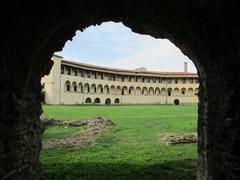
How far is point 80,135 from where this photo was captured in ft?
55.7

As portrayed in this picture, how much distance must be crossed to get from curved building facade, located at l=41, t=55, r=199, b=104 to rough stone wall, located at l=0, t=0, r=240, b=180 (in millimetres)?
55086

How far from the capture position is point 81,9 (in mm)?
5469

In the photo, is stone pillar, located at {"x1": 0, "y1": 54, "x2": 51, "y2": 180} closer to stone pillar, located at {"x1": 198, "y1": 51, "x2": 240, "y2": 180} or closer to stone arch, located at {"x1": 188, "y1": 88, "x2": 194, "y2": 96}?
stone pillar, located at {"x1": 198, "y1": 51, "x2": 240, "y2": 180}

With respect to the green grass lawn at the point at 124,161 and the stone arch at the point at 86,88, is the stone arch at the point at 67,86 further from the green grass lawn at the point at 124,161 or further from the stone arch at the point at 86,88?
the green grass lawn at the point at 124,161

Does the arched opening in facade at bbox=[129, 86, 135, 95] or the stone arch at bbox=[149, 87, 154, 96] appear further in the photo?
the stone arch at bbox=[149, 87, 154, 96]

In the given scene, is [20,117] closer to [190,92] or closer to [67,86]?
[67,86]

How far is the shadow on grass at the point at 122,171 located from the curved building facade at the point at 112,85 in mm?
51715

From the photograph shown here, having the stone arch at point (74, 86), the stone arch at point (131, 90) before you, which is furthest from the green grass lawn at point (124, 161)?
the stone arch at point (131, 90)

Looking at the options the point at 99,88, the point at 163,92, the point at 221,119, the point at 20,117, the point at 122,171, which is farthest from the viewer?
the point at 163,92

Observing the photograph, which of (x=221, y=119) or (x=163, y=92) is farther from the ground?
(x=163, y=92)

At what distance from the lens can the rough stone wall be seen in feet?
15.1

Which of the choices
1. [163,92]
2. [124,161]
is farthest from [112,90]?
[124,161]

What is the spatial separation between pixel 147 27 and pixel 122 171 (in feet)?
13.1

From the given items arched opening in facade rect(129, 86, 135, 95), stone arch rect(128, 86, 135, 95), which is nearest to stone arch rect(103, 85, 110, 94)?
stone arch rect(128, 86, 135, 95)
